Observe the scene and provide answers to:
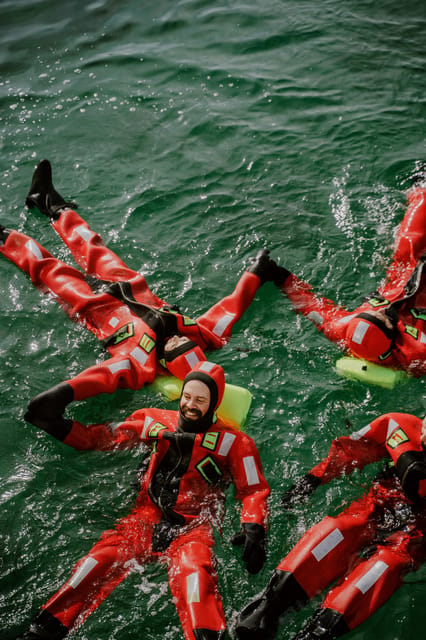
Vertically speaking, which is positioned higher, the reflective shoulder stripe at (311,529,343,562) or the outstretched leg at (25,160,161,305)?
the outstretched leg at (25,160,161,305)

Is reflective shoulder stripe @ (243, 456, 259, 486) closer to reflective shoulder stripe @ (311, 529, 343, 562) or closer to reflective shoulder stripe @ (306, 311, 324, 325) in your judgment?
reflective shoulder stripe @ (311, 529, 343, 562)

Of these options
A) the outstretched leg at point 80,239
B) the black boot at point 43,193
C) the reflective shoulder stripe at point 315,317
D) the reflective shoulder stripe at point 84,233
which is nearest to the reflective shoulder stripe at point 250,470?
the reflective shoulder stripe at point 315,317

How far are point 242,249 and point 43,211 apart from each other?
90.4 inches

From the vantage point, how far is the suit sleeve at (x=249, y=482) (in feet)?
13.1

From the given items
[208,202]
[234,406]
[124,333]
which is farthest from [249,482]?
[208,202]

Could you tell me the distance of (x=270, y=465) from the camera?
469 cm

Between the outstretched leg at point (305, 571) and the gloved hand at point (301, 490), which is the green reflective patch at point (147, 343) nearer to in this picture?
the gloved hand at point (301, 490)

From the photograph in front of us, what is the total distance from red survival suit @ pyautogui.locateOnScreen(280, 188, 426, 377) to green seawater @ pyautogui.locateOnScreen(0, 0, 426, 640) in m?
0.19

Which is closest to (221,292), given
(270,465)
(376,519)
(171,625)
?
(270,465)

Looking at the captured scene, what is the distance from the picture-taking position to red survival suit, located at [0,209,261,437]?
4.70 metres

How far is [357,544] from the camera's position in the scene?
398 cm

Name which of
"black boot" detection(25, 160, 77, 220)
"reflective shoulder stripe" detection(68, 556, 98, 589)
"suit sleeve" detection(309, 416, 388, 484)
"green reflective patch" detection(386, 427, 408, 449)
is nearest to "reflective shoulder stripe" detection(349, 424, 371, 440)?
"suit sleeve" detection(309, 416, 388, 484)

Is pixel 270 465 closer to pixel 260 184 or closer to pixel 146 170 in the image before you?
pixel 260 184

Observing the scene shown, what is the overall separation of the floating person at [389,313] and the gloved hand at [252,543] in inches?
71.9
